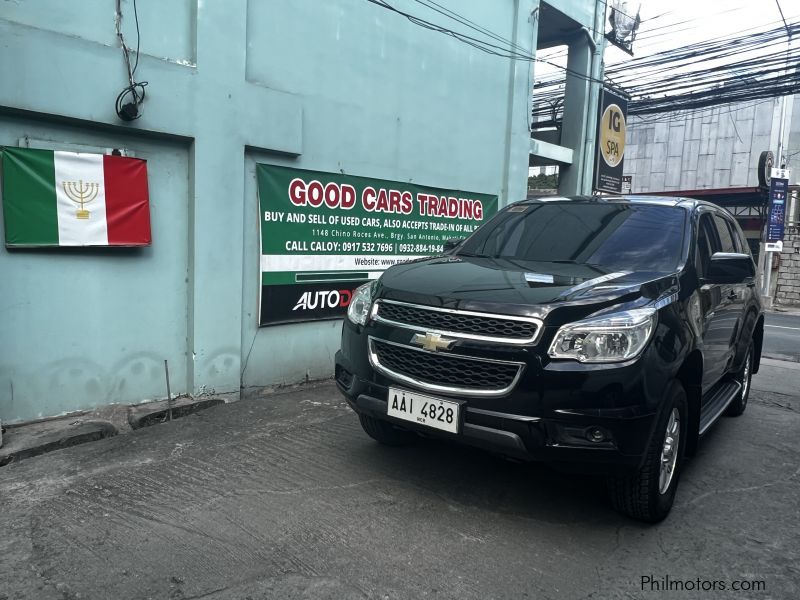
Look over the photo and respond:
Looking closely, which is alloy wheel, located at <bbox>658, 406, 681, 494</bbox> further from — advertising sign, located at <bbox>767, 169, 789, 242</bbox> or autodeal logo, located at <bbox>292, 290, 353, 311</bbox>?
advertising sign, located at <bbox>767, 169, 789, 242</bbox>

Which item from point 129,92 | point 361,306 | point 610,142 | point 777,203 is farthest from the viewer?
point 777,203

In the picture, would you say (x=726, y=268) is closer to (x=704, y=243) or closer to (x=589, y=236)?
(x=704, y=243)

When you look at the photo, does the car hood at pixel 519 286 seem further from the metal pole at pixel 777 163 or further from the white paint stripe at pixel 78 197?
the metal pole at pixel 777 163

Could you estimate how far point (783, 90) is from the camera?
12.3 metres

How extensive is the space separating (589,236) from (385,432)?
1.91 m

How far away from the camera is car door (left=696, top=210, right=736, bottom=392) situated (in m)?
3.77

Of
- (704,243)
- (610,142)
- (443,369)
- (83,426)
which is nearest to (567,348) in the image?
(443,369)

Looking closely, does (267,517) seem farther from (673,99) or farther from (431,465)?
(673,99)

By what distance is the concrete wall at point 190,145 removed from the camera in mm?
4289

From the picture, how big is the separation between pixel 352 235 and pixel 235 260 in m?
1.48

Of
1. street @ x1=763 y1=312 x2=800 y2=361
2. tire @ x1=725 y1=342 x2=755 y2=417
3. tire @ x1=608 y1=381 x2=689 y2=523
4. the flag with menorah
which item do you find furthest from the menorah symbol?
street @ x1=763 y1=312 x2=800 y2=361

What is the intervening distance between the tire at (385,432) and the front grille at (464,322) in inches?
37.5

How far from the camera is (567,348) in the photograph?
2875mm

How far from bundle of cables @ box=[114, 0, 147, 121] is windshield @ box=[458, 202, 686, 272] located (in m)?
2.66
